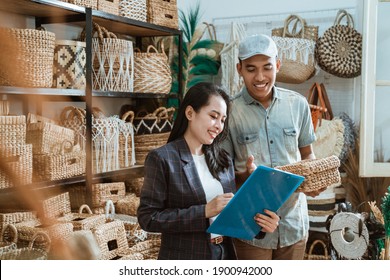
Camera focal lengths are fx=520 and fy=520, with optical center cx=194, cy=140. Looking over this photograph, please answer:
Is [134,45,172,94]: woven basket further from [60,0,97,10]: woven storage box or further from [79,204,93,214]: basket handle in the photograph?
[79,204,93,214]: basket handle

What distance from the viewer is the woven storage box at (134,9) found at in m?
2.04

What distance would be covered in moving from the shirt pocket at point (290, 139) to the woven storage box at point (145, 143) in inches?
36.1

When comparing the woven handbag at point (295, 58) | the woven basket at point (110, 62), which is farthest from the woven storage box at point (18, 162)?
the woven handbag at point (295, 58)

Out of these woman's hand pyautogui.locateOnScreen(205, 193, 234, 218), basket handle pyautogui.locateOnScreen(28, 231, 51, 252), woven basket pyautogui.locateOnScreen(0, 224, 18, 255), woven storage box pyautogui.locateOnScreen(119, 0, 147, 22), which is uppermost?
woven storage box pyautogui.locateOnScreen(119, 0, 147, 22)

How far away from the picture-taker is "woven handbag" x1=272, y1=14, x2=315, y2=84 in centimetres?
169

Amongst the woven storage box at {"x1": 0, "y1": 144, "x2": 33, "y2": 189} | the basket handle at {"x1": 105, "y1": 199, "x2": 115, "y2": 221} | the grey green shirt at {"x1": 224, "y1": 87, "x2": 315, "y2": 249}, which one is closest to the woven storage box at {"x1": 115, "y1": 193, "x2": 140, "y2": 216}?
the basket handle at {"x1": 105, "y1": 199, "x2": 115, "y2": 221}

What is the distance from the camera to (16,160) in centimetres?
148

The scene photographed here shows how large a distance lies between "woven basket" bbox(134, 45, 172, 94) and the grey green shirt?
37.6 inches

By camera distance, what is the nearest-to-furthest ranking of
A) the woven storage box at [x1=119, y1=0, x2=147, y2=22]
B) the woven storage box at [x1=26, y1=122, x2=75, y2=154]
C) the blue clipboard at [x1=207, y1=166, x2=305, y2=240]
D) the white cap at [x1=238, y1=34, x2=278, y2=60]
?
the blue clipboard at [x1=207, y1=166, x2=305, y2=240] → the white cap at [x1=238, y1=34, x2=278, y2=60] → the woven storage box at [x1=26, y1=122, x2=75, y2=154] → the woven storage box at [x1=119, y1=0, x2=147, y2=22]

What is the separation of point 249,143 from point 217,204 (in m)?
0.28

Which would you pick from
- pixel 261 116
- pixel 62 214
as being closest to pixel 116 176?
pixel 62 214

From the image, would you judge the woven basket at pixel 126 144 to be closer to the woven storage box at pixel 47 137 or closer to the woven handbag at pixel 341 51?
the woven storage box at pixel 47 137
